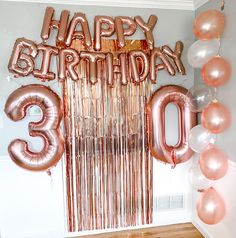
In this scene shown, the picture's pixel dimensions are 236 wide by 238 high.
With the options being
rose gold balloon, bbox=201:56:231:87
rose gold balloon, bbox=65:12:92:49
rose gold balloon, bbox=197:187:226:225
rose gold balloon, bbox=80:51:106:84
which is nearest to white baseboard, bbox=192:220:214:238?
rose gold balloon, bbox=197:187:226:225

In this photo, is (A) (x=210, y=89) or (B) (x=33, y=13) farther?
(B) (x=33, y=13)

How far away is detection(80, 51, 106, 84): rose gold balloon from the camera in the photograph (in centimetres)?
248

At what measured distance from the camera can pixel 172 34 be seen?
2770 mm

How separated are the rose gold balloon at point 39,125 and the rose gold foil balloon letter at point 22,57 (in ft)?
0.52

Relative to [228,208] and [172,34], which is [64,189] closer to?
[228,208]

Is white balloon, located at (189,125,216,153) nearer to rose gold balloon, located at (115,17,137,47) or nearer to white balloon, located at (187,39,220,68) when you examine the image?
white balloon, located at (187,39,220,68)

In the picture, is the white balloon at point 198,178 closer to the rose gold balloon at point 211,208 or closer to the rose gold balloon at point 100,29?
the rose gold balloon at point 211,208

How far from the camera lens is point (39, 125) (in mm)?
2404

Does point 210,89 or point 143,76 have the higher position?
point 143,76

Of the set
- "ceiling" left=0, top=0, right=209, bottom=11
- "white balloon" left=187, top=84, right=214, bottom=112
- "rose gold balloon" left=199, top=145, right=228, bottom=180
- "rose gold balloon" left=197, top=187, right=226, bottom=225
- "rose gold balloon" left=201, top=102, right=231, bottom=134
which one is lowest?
"rose gold balloon" left=197, top=187, right=226, bottom=225

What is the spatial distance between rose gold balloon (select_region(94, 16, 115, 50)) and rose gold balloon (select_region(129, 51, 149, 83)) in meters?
0.29

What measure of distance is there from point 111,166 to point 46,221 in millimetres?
825

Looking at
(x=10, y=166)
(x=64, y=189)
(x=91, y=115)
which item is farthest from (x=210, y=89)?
(x=10, y=166)

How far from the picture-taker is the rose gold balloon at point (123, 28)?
251 cm
